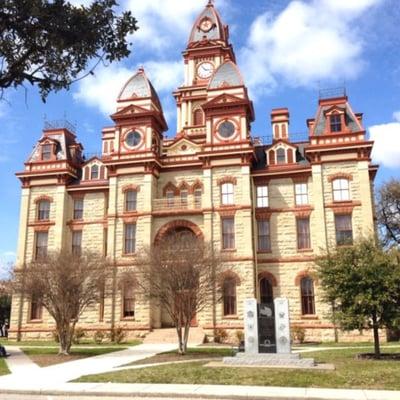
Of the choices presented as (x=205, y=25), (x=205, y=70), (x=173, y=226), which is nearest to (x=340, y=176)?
(x=173, y=226)

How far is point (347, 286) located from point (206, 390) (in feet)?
34.3

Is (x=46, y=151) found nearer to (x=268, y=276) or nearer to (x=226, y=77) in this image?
(x=226, y=77)

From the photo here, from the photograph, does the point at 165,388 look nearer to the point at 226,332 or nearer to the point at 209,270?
the point at 209,270

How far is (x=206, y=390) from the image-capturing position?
12945mm

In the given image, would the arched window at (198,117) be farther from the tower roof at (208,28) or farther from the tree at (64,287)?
the tree at (64,287)

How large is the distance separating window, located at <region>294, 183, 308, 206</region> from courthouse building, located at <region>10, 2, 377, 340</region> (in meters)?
0.07

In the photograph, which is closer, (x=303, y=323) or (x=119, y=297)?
(x=303, y=323)

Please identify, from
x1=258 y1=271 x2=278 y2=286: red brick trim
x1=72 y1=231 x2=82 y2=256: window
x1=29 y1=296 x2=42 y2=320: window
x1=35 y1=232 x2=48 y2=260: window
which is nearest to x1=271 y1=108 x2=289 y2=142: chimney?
x1=258 y1=271 x2=278 y2=286: red brick trim

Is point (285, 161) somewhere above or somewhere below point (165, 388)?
above

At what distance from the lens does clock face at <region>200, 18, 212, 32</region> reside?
51562 millimetres

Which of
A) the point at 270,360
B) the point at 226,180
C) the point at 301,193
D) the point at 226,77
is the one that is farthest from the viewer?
the point at 226,77

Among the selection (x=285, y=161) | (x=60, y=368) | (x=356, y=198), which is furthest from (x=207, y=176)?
(x=60, y=368)

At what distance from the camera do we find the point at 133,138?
3881 cm

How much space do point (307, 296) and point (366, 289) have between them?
1355 centimetres
